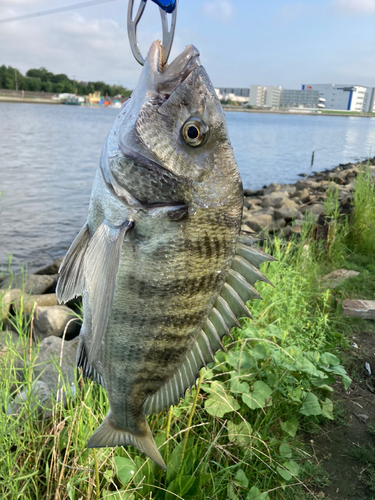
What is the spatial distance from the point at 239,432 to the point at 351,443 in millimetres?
1216

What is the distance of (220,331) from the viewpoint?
1.60 metres

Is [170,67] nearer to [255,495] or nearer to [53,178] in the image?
[255,495]

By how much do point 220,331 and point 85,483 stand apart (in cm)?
151

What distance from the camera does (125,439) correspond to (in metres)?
1.66

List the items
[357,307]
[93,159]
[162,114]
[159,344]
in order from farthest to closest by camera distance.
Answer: [93,159], [357,307], [159,344], [162,114]

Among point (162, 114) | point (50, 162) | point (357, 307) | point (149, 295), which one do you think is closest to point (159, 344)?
point (149, 295)

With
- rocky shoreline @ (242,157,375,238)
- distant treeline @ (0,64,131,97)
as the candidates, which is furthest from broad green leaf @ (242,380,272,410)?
distant treeline @ (0,64,131,97)

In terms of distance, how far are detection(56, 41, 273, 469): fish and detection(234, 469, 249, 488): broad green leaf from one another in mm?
1385

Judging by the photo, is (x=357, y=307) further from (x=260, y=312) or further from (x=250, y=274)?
(x=250, y=274)

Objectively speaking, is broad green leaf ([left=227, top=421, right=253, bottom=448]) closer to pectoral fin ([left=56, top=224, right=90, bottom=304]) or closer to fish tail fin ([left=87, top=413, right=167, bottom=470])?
fish tail fin ([left=87, top=413, right=167, bottom=470])

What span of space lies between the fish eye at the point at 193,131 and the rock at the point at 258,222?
23.5ft

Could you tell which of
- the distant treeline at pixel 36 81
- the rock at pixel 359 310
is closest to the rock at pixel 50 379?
the rock at pixel 359 310

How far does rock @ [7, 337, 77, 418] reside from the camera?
2649mm

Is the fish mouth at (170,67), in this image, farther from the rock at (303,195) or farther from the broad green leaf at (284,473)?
the rock at (303,195)
